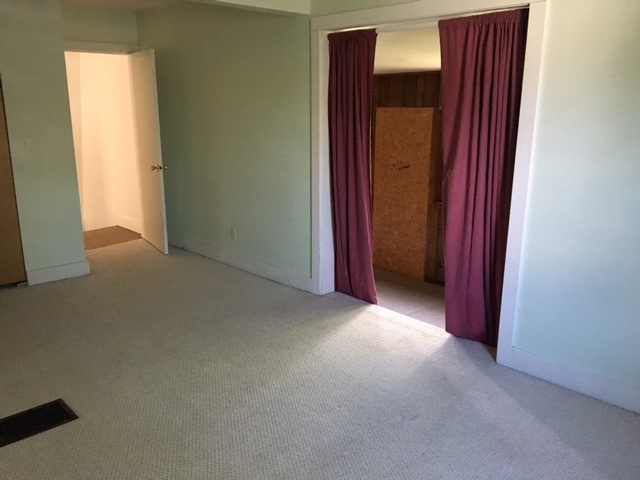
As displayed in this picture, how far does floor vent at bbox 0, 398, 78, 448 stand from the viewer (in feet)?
7.70

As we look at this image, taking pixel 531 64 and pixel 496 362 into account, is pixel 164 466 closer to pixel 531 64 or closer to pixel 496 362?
pixel 496 362

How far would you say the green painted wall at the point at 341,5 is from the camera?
322cm

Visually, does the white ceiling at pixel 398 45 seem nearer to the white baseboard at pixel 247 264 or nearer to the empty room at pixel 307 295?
the empty room at pixel 307 295

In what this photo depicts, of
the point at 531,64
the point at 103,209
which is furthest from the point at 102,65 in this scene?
the point at 531,64

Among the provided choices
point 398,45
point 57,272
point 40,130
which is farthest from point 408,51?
point 57,272

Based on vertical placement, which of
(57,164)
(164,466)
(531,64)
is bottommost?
(164,466)

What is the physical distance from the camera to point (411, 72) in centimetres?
521

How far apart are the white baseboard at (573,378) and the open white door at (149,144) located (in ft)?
11.4

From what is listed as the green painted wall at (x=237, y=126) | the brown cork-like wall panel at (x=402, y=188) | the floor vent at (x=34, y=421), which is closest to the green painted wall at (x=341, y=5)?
the green painted wall at (x=237, y=126)

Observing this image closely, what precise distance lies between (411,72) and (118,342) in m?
3.72

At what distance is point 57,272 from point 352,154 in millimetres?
2712

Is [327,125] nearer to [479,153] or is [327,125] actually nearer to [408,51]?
[408,51]

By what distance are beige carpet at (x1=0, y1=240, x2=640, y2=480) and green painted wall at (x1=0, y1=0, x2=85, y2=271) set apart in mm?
684

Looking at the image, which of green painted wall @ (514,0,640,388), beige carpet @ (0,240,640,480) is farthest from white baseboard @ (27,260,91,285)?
green painted wall @ (514,0,640,388)
